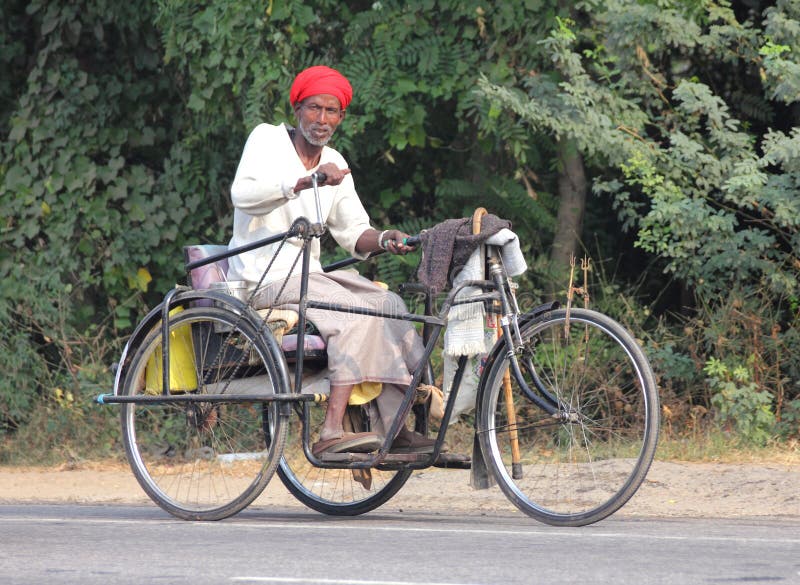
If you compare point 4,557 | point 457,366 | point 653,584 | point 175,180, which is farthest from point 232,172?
point 653,584

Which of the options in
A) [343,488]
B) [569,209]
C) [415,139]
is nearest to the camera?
[343,488]

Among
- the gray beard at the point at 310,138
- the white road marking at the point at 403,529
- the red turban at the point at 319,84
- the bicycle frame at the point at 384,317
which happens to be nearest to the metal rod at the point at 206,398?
the bicycle frame at the point at 384,317

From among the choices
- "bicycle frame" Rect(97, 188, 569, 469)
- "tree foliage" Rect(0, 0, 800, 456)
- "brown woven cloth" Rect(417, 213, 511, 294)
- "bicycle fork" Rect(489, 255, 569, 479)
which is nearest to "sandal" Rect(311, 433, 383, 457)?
"bicycle frame" Rect(97, 188, 569, 469)

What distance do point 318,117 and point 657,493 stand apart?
2.77 meters

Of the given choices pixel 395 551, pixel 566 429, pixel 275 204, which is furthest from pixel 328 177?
pixel 395 551

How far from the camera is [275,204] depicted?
23.1ft

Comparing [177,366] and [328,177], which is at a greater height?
[328,177]

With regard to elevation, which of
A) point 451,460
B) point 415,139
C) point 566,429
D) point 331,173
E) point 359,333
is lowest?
point 451,460

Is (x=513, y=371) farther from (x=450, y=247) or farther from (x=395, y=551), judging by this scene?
(x=395, y=551)

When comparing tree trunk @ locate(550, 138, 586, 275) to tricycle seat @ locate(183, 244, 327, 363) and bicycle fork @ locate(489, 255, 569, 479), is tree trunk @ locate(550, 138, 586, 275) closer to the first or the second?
tricycle seat @ locate(183, 244, 327, 363)

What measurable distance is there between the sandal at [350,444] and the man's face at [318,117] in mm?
1418

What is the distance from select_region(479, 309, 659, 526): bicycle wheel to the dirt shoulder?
260mm

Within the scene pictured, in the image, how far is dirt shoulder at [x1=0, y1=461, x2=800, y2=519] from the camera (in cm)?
776

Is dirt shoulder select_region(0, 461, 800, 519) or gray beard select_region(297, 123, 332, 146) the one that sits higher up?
gray beard select_region(297, 123, 332, 146)
